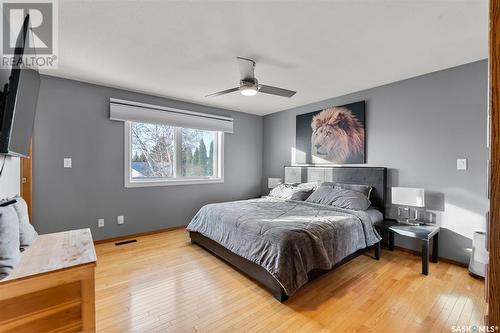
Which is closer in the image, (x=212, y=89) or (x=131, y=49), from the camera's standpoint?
(x=131, y=49)

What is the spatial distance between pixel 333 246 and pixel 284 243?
668mm

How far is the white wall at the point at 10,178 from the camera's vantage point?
193cm

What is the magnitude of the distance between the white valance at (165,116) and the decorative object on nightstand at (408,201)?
3.29m

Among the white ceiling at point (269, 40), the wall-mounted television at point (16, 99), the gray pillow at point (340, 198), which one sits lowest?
the gray pillow at point (340, 198)

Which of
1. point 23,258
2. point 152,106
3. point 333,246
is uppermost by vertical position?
point 152,106

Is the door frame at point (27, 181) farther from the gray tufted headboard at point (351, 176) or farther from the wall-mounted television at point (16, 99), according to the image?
the gray tufted headboard at point (351, 176)

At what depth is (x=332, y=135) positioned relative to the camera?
4.16 meters

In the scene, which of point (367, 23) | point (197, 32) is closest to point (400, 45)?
point (367, 23)

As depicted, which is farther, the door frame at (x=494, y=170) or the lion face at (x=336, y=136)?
the lion face at (x=336, y=136)

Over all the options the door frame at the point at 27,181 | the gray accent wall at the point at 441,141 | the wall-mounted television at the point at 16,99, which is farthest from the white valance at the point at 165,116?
the gray accent wall at the point at 441,141

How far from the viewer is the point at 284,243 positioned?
2137 mm

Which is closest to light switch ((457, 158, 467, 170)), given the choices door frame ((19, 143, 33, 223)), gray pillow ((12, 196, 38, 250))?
gray pillow ((12, 196, 38, 250))

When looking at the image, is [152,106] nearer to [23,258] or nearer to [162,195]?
[162,195]

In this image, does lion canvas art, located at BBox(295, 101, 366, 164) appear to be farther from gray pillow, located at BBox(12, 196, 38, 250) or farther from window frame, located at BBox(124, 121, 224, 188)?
gray pillow, located at BBox(12, 196, 38, 250)
